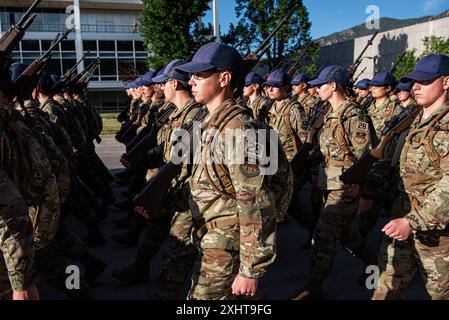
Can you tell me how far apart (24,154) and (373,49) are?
2388cm

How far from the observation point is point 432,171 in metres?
2.75

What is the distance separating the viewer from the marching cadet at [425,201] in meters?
2.58

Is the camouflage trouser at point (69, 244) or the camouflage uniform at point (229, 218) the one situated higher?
the camouflage uniform at point (229, 218)

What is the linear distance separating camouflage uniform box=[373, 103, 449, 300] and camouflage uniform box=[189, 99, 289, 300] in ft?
3.16

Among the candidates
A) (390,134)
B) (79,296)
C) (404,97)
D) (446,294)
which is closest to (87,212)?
(79,296)

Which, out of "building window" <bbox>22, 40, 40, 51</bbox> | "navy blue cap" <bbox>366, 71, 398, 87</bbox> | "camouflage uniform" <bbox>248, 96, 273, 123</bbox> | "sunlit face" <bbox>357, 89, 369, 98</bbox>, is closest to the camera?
"camouflage uniform" <bbox>248, 96, 273, 123</bbox>

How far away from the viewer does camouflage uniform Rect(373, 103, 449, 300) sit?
8.43ft

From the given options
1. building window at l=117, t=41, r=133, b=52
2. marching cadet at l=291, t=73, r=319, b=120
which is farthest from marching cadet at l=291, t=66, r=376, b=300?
building window at l=117, t=41, r=133, b=52

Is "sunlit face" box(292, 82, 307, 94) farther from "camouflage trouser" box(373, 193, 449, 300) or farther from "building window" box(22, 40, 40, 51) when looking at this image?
"building window" box(22, 40, 40, 51)

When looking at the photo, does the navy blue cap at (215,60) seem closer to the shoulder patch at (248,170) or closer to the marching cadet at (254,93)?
the shoulder patch at (248,170)

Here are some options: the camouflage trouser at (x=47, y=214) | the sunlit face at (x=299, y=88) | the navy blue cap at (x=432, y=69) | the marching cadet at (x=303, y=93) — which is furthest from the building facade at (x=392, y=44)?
the camouflage trouser at (x=47, y=214)

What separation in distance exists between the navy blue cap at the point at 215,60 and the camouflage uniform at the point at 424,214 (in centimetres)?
134

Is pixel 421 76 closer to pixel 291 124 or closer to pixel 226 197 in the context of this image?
pixel 226 197
